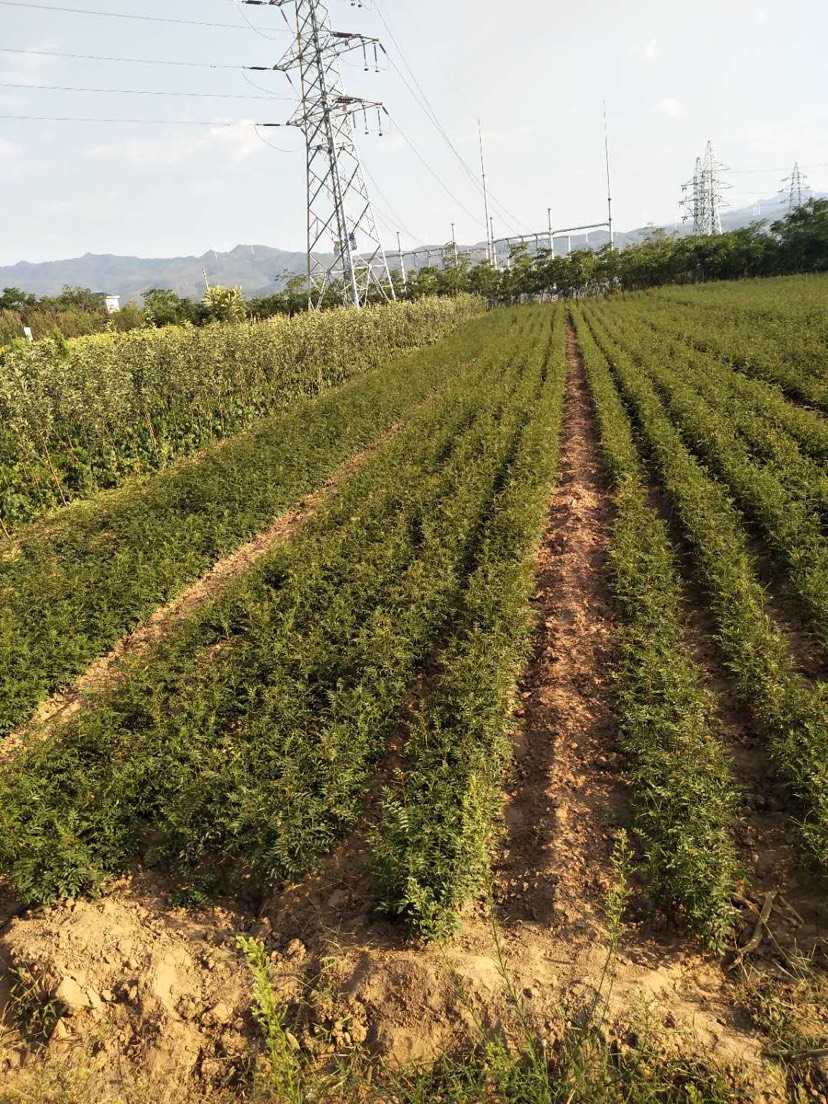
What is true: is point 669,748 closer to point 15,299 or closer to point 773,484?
point 773,484

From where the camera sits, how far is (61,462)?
12.8 metres

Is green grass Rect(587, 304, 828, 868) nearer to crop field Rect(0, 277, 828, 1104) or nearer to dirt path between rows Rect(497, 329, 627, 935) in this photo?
crop field Rect(0, 277, 828, 1104)

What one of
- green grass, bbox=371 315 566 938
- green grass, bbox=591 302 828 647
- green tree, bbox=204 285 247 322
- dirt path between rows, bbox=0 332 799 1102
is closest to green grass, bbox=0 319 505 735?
dirt path between rows, bbox=0 332 799 1102

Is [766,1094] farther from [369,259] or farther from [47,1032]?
[369,259]

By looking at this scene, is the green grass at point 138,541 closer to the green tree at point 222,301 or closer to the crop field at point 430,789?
the crop field at point 430,789

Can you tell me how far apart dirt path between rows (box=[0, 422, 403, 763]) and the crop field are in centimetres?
5

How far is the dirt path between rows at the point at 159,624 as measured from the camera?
226 inches

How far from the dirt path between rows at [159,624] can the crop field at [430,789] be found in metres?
0.05

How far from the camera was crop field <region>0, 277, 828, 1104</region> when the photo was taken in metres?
2.91

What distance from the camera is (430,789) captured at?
4133 mm

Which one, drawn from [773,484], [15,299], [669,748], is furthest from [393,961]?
[15,299]

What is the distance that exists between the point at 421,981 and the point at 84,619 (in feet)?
19.4

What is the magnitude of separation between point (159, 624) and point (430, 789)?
4.84 m

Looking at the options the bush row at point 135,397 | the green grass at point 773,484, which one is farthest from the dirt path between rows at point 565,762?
the bush row at point 135,397
